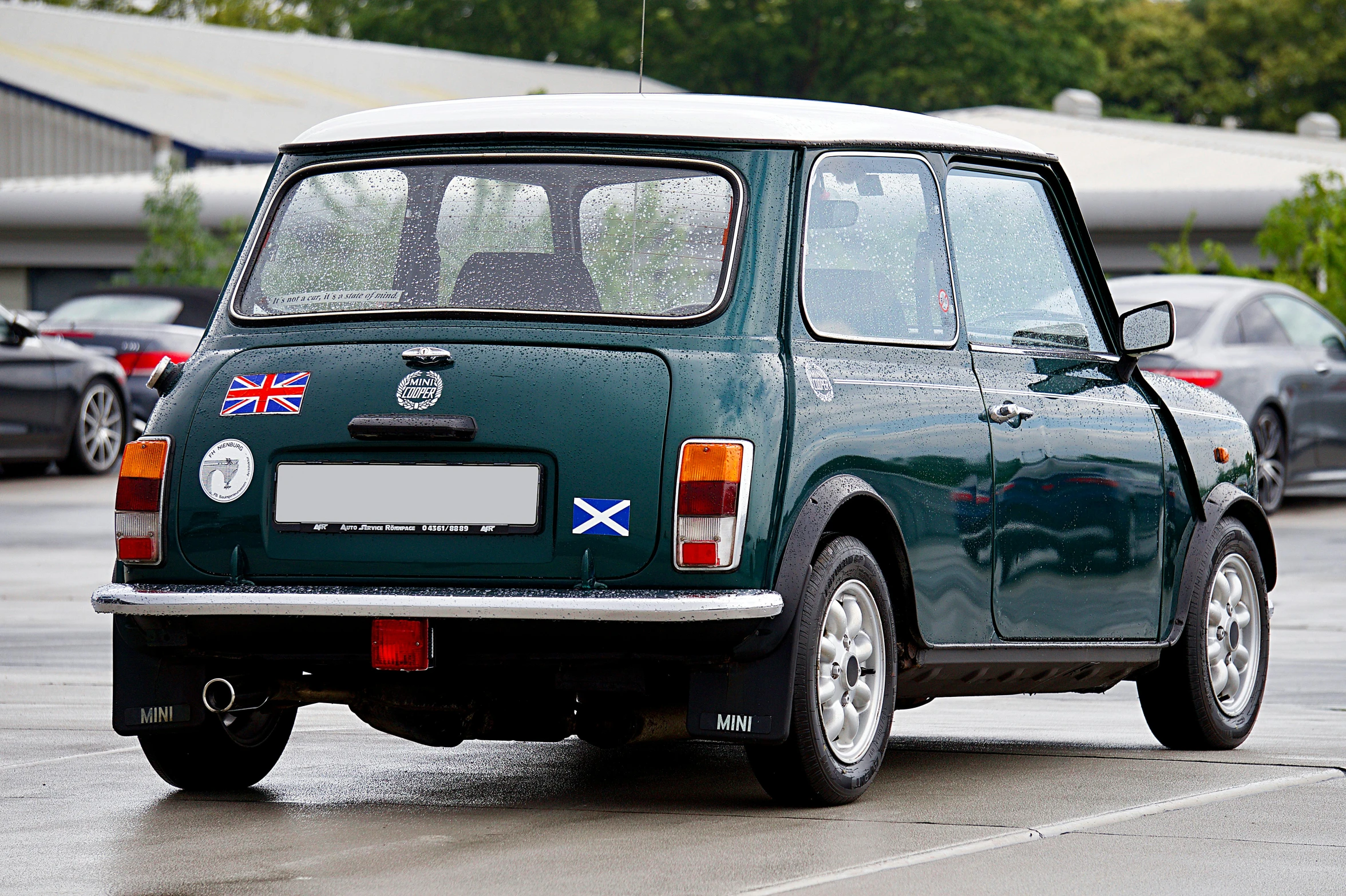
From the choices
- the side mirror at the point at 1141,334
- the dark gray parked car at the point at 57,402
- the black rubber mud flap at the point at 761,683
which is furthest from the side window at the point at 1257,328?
the black rubber mud flap at the point at 761,683

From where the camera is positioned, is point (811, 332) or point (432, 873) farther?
point (811, 332)

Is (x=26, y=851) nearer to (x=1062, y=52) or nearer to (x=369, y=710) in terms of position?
(x=369, y=710)

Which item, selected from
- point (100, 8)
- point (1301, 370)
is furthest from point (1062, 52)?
point (1301, 370)

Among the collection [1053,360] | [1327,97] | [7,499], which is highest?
[1327,97]

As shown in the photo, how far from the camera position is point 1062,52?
6712 centimetres

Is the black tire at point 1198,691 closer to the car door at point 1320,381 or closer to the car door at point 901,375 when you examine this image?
the car door at point 901,375

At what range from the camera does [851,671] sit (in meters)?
6.40

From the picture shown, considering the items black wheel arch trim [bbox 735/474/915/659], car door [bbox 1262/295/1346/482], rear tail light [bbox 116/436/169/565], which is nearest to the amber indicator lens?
rear tail light [bbox 116/436/169/565]

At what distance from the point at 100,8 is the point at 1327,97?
4310 cm

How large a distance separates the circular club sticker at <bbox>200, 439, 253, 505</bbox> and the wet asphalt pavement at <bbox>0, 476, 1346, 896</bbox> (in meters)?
0.86

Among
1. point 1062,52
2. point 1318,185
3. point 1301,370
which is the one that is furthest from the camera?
point 1062,52

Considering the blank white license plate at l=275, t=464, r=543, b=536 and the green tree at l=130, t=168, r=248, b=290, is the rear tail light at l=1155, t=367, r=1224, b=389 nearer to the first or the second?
the blank white license plate at l=275, t=464, r=543, b=536

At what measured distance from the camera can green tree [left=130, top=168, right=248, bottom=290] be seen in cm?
3416

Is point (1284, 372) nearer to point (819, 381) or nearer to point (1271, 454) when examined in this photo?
point (1271, 454)
